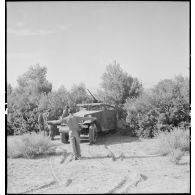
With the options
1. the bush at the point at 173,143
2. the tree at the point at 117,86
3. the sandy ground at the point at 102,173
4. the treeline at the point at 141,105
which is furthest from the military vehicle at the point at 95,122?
the bush at the point at 173,143

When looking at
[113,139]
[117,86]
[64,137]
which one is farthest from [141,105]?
[117,86]

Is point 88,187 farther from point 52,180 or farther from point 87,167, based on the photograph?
point 87,167

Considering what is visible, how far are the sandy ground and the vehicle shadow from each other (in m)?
1.65

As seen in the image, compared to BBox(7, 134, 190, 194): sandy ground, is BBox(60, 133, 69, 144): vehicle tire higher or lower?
higher

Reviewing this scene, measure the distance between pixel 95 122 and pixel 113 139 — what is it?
1366 millimetres

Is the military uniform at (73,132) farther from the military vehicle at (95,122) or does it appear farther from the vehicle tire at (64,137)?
the vehicle tire at (64,137)

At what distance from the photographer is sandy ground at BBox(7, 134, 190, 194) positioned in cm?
622

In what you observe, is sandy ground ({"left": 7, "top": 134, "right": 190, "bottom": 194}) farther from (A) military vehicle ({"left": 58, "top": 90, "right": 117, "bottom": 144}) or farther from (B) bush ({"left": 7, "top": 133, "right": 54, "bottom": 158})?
(A) military vehicle ({"left": 58, "top": 90, "right": 117, "bottom": 144})

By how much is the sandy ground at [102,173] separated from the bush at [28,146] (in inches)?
10.3

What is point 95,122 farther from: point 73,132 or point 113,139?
point 73,132

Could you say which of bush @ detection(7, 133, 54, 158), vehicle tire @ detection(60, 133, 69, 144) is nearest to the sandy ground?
bush @ detection(7, 133, 54, 158)

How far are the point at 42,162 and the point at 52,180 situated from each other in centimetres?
190

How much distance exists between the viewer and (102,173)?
7414mm
